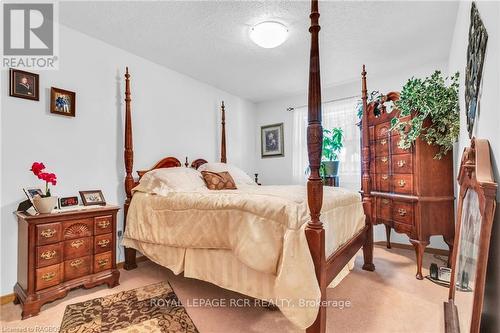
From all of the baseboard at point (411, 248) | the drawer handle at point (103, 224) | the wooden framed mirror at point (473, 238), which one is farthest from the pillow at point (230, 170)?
the wooden framed mirror at point (473, 238)

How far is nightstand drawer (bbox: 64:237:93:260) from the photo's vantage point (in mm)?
2074

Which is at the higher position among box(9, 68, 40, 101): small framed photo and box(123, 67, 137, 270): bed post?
box(9, 68, 40, 101): small framed photo

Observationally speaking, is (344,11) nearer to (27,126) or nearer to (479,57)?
(479,57)

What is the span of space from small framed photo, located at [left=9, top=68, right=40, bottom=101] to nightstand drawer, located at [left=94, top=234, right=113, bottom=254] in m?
1.39

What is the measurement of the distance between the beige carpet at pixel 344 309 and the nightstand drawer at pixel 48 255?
14.2 inches

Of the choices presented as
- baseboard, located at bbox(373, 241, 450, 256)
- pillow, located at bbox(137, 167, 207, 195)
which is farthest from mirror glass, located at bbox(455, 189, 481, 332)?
pillow, located at bbox(137, 167, 207, 195)

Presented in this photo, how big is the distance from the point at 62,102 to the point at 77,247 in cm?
139

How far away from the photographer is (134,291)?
7.38 ft

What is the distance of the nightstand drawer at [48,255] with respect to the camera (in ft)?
6.31

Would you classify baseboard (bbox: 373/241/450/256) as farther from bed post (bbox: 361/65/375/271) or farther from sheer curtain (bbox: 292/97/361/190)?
bed post (bbox: 361/65/375/271)

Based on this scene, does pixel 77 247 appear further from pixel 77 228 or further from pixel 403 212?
pixel 403 212

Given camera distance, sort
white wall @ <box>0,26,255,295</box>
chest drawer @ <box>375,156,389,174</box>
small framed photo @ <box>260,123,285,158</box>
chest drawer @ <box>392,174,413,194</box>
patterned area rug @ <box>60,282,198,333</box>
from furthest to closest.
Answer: small framed photo @ <box>260,123,285,158</box> < chest drawer @ <box>375,156,389,174</box> < chest drawer @ <box>392,174,413,194</box> < white wall @ <box>0,26,255,295</box> < patterned area rug @ <box>60,282,198,333</box>

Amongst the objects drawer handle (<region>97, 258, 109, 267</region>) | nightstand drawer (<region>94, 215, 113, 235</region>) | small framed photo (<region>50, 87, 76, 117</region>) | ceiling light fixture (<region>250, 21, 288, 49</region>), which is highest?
ceiling light fixture (<region>250, 21, 288, 49</region>)

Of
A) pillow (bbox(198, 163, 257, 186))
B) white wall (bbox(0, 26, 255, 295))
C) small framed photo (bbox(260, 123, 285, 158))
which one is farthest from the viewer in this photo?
small framed photo (bbox(260, 123, 285, 158))
